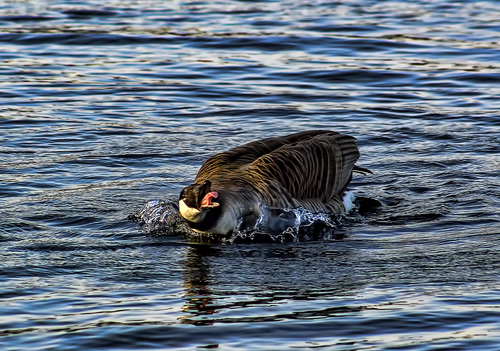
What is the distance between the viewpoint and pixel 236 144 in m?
11.5

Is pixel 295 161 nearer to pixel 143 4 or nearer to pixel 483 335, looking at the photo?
pixel 483 335

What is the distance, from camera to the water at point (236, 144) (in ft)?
18.8

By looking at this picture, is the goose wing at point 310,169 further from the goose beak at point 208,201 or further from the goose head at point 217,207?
the goose beak at point 208,201

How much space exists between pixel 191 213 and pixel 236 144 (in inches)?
172

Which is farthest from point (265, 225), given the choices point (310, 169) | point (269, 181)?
point (310, 169)

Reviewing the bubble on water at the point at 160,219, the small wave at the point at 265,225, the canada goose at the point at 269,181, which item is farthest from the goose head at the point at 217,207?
the bubble on water at the point at 160,219

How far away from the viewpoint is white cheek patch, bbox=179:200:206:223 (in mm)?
7203

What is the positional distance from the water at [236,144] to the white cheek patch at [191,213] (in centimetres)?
34

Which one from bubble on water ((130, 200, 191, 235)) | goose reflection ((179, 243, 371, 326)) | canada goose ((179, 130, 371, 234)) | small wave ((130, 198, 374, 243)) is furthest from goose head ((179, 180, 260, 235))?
bubble on water ((130, 200, 191, 235))

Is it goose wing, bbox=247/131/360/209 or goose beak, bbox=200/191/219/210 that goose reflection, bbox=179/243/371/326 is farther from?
goose wing, bbox=247/131/360/209

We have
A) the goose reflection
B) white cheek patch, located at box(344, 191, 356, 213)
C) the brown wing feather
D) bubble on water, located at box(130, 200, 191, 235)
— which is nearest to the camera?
the goose reflection

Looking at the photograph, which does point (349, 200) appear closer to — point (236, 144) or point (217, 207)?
point (217, 207)

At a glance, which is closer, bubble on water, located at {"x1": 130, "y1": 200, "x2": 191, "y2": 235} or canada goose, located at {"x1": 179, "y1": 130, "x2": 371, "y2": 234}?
canada goose, located at {"x1": 179, "y1": 130, "x2": 371, "y2": 234}

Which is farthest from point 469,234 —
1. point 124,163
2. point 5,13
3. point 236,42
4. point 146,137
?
point 5,13
